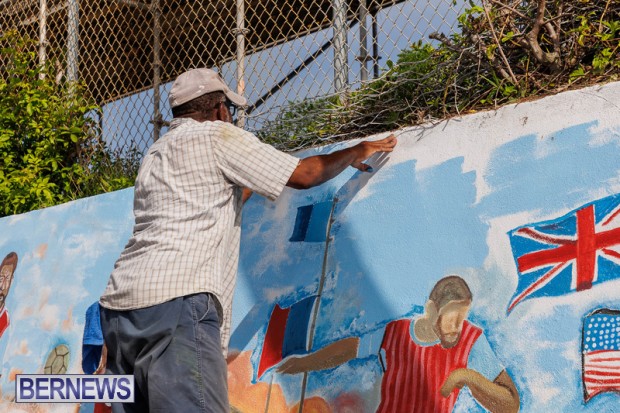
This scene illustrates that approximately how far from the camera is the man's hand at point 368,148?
11.0 feet

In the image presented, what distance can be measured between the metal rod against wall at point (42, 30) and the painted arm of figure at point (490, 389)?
4.02m

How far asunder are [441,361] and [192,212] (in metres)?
1.06

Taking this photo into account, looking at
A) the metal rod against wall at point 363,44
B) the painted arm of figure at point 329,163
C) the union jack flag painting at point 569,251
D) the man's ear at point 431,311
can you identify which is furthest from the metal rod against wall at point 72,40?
the union jack flag painting at point 569,251

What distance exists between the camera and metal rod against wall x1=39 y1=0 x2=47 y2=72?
5.93 meters

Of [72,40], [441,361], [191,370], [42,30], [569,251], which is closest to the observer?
[191,370]

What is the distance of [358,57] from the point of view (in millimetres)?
4129

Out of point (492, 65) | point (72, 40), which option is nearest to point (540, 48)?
point (492, 65)

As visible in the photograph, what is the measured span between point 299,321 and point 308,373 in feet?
0.78

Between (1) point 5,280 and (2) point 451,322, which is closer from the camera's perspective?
(2) point 451,322

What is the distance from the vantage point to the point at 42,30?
236 inches

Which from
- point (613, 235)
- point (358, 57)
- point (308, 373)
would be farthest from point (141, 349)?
point (358, 57)

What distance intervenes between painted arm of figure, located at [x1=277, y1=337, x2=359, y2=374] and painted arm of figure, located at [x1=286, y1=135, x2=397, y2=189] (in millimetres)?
701

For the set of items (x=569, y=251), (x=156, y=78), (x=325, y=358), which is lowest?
(x=325, y=358)

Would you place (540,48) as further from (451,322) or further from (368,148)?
(451,322)
